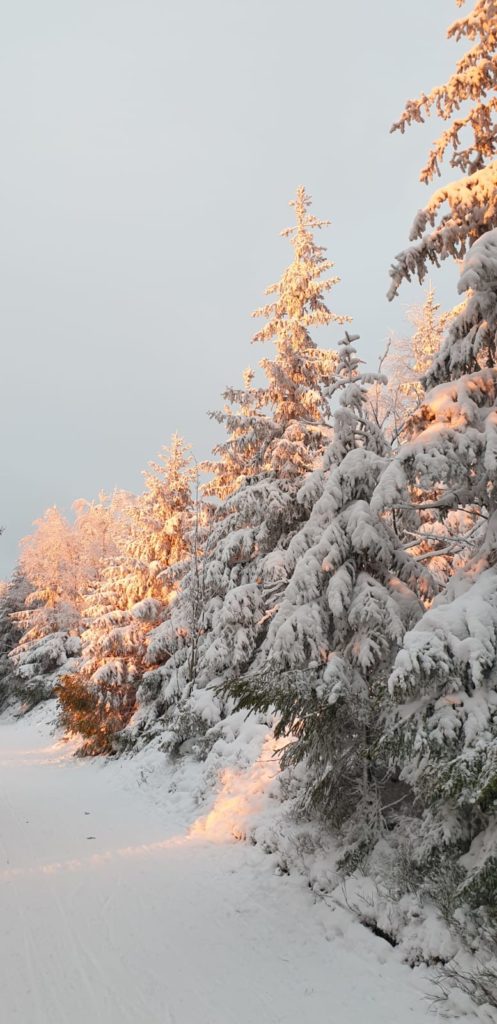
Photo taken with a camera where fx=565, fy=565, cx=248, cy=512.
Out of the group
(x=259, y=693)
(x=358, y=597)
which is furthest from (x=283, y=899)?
(x=358, y=597)

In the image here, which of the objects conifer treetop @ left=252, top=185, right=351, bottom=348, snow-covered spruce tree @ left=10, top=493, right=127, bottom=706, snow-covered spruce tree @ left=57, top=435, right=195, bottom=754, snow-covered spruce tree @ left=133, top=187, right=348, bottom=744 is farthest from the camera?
snow-covered spruce tree @ left=10, top=493, right=127, bottom=706

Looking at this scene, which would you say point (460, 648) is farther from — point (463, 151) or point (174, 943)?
point (463, 151)

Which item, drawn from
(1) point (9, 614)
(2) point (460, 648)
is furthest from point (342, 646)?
(1) point (9, 614)

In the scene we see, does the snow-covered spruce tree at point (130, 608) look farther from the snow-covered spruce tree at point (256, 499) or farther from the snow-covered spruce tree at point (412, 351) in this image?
the snow-covered spruce tree at point (412, 351)

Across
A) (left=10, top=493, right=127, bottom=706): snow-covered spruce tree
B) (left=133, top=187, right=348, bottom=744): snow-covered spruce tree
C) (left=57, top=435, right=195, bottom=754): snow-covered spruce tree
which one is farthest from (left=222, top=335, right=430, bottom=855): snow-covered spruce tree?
(left=10, top=493, right=127, bottom=706): snow-covered spruce tree

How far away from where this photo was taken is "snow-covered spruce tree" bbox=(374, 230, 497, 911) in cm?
469

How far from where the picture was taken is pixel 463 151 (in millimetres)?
7297

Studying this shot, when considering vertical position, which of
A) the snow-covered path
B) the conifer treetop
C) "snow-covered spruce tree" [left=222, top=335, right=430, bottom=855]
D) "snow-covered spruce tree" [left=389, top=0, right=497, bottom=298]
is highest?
the conifer treetop

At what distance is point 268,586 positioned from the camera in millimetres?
13391

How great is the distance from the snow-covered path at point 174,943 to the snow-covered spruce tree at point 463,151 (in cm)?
741

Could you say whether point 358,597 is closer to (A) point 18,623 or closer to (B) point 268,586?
(B) point 268,586

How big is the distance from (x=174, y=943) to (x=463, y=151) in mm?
9866

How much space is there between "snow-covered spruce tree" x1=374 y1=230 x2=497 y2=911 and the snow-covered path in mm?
1339

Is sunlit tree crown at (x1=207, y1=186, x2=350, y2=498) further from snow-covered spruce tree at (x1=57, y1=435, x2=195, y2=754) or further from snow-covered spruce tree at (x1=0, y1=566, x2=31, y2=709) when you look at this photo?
snow-covered spruce tree at (x1=0, y1=566, x2=31, y2=709)
